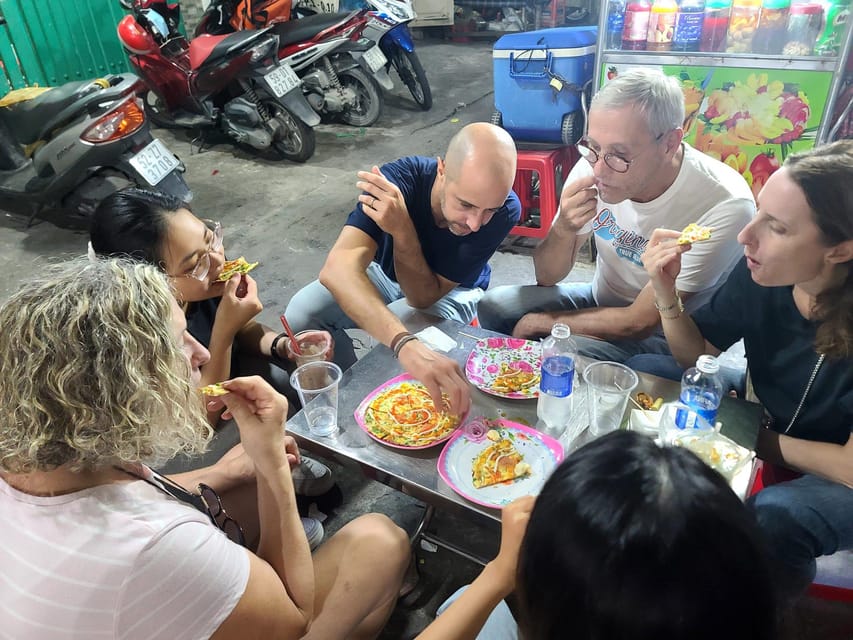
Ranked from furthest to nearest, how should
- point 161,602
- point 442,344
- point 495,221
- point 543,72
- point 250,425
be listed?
1. point 543,72
2. point 495,221
3. point 442,344
4. point 250,425
5. point 161,602

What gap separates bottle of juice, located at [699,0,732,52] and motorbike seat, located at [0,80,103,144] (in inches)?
164

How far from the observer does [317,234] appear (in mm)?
4484

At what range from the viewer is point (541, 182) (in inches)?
155

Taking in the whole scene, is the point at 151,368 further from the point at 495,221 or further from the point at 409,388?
the point at 495,221

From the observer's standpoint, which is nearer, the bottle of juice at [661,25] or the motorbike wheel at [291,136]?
the bottle of juice at [661,25]

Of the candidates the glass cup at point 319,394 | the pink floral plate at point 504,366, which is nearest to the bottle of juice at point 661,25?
the pink floral plate at point 504,366

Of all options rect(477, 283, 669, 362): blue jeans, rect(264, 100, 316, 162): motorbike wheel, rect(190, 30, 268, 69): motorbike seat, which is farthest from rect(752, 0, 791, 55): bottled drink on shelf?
rect(190, 30, 268, 69): motorbike seat

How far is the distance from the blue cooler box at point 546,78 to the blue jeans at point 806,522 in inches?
114

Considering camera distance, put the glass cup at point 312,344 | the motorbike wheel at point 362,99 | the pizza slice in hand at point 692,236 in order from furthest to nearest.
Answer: the motorbike wheel at point 362,99 < the glass cup at point 312,344 < the pizza slice in hand at point 692,236

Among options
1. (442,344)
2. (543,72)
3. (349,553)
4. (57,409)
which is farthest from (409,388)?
(543,72)

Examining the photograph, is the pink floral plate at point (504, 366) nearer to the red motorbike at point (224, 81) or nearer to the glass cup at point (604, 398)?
the glass cup at point (604, 398)

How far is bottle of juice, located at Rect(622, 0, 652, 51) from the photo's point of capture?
140 inches

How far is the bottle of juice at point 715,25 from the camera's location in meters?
3.45

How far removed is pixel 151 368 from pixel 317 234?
347 centimetres
